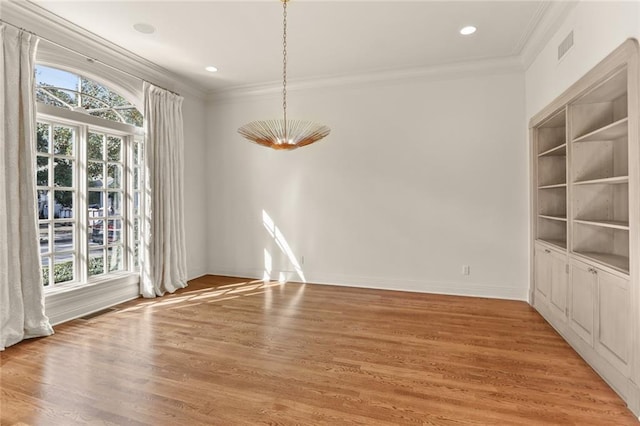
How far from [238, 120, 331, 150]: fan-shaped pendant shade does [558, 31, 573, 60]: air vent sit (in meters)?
2.47

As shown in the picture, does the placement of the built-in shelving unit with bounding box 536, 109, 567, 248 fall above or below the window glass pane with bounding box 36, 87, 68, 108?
below

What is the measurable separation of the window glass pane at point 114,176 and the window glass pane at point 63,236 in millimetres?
822

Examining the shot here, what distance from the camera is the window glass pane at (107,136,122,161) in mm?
4574

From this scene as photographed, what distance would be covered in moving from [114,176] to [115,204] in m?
0.40

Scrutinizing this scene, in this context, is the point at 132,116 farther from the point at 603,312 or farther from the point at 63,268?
the point at 603,312

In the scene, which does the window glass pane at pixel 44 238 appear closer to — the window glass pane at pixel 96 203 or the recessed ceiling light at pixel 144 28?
the window glass pane at pixel 96 203

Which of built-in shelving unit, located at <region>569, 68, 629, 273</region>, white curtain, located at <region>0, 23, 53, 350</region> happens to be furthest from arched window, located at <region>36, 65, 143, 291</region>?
built-in shelving unit, located at <region>569, 68, 629, 273</region>

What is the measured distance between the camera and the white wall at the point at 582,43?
2.27 meters

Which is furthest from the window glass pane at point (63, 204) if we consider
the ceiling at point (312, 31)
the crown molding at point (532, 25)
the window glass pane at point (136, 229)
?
the crown molding at point (532, 25)

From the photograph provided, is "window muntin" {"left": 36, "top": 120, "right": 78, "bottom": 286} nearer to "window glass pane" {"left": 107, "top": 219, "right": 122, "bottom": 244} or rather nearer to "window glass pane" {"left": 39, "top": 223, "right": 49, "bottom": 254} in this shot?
"window glass pane" {"left": 39, "top": 223, "right": 49, "bottom": 254}

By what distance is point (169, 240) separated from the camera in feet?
16.3

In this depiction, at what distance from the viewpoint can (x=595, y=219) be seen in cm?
306

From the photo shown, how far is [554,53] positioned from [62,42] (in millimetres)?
5455

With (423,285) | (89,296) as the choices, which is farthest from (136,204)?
(423,285)
